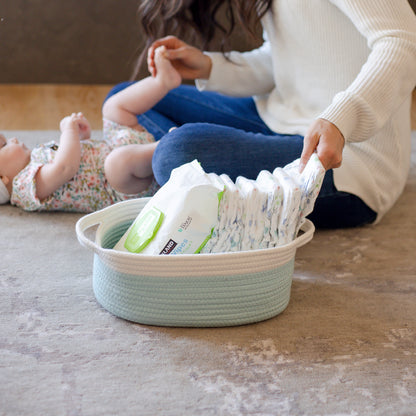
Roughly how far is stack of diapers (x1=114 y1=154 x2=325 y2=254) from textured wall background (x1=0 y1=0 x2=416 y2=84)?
1.79 metres

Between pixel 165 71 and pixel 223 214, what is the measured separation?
0.59 metres

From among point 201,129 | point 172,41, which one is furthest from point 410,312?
point 172,41

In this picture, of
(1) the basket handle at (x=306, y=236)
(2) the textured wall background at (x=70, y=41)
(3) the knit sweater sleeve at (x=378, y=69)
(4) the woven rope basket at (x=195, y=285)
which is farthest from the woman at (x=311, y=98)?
(2) the textured wall background at (x=70, y=41)

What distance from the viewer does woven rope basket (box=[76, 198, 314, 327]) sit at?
803 mm

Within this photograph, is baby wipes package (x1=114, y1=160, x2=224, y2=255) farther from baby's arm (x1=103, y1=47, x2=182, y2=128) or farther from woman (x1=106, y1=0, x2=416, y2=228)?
baby's arm (x1=103, y1=47, x2=182, y2=128)

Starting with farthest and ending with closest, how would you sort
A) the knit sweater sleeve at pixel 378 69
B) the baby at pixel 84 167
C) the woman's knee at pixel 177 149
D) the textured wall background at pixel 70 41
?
the textured wall background at pixel 70 41 → the baby at pixel 84 167 → the woman's knee at pixel 177 149 → the knit sweater sleeve at pixel 378 69

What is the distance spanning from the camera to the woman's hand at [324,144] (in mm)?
897

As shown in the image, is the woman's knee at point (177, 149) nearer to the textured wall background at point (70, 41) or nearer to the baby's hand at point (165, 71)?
the baby's hand at point (165, 71)

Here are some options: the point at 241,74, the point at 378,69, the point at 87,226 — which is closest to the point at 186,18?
the point at 241,74

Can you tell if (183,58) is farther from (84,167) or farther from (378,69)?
(378,69)

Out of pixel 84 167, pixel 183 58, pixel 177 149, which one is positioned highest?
pixel 183 58

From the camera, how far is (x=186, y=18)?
133 centimetres

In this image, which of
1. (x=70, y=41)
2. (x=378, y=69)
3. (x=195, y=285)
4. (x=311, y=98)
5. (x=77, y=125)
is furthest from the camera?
(x=70, y=41)

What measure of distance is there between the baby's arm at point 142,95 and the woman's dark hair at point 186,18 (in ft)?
0.16
